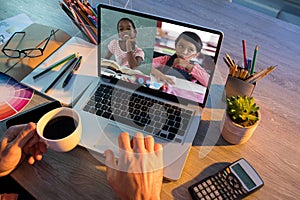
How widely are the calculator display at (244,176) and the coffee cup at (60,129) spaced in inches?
15.7

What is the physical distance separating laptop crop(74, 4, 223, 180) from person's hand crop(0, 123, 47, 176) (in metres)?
0.11

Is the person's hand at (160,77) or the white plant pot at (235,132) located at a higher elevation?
the person's hand at (160,77)

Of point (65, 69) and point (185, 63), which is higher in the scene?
point (185, 63)

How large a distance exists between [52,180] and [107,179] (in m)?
0.14

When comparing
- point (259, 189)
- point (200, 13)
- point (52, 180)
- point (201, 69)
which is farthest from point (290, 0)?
point (52, 180)

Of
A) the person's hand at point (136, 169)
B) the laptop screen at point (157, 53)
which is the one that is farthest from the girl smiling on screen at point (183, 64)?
the person's hand at point (136, 169)

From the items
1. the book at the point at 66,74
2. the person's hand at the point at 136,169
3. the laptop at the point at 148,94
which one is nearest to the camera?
the person's hand at the point at 136,169

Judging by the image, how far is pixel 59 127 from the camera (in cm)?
72

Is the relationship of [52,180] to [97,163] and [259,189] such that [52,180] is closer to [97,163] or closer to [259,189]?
[97,163]

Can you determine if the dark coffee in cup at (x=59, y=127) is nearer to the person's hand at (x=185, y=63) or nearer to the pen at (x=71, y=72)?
the pen at (x=71, y=72)

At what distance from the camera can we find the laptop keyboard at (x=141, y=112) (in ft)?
2.65

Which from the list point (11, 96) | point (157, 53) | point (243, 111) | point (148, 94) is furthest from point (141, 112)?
point (11, 96)

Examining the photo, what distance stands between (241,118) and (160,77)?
9.8 inches

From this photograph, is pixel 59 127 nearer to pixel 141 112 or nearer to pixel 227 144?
pixel 141 112
